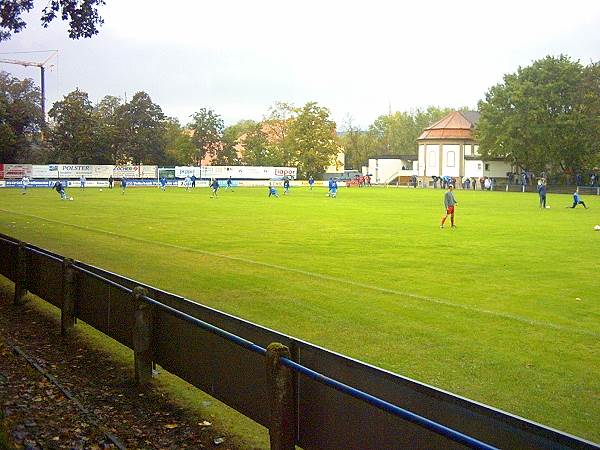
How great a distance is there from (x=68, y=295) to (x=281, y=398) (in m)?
5.95

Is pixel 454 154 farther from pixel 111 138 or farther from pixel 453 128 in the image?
pixel 111 138

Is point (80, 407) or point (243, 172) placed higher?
point (243, 172)

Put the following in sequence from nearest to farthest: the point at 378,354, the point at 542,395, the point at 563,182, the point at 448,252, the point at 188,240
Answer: the point at 542,395
the point at 378,354
the point at 448,252
the point at 188,240
the point at 563,182

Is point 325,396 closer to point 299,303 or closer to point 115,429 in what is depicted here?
point 115,429

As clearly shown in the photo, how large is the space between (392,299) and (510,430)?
9613 mm

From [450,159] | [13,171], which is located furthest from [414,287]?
[450,159]

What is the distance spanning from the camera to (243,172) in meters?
105

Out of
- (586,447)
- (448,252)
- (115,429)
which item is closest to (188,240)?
(448,252)

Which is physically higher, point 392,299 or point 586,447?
point 586,447

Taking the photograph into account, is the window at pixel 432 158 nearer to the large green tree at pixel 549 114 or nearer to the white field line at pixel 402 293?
the large green tree at pixel 549 114

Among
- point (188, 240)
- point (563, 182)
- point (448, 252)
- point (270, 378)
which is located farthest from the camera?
point (563, 182)

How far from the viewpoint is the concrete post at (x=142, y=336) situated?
8516 millimetres

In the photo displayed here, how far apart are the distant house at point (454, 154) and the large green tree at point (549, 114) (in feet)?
41.8

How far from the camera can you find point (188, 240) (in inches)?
986
